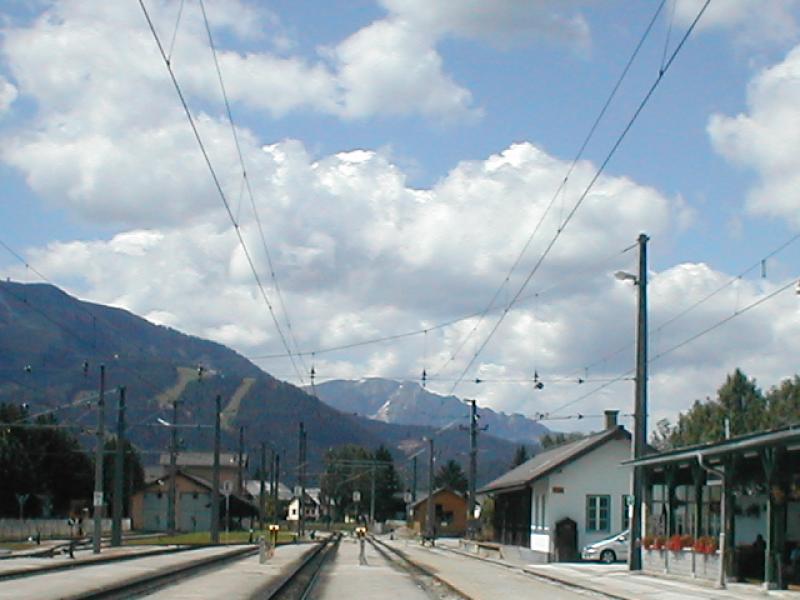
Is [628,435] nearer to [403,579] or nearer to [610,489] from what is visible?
[610,489]

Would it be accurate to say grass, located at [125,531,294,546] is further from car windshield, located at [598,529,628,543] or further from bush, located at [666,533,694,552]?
bush, located at [666,533,694,552]

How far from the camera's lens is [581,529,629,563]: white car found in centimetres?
5109

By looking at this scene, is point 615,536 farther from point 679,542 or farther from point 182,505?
point 182,505

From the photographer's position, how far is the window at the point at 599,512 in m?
55.2

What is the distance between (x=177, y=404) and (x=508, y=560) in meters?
30.6

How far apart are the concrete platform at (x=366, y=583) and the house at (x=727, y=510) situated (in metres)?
7.35

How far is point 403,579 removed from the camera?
124 ft

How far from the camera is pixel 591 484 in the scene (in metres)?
55.3

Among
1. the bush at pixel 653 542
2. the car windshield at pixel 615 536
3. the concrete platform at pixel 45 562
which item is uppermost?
the bush at pixel 653 542

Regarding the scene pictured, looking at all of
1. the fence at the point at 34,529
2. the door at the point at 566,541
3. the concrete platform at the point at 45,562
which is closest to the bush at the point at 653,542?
the door at the point at 566,541

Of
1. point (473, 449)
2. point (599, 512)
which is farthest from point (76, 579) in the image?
point (473, 449)

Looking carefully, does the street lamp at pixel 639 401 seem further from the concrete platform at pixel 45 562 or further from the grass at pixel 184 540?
the grass at pixel 184 540

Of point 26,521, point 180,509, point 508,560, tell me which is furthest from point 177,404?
point 180,509

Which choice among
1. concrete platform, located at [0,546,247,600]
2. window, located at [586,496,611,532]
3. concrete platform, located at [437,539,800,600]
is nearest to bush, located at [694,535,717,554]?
concrete platform, located at [437,539,800,600]
